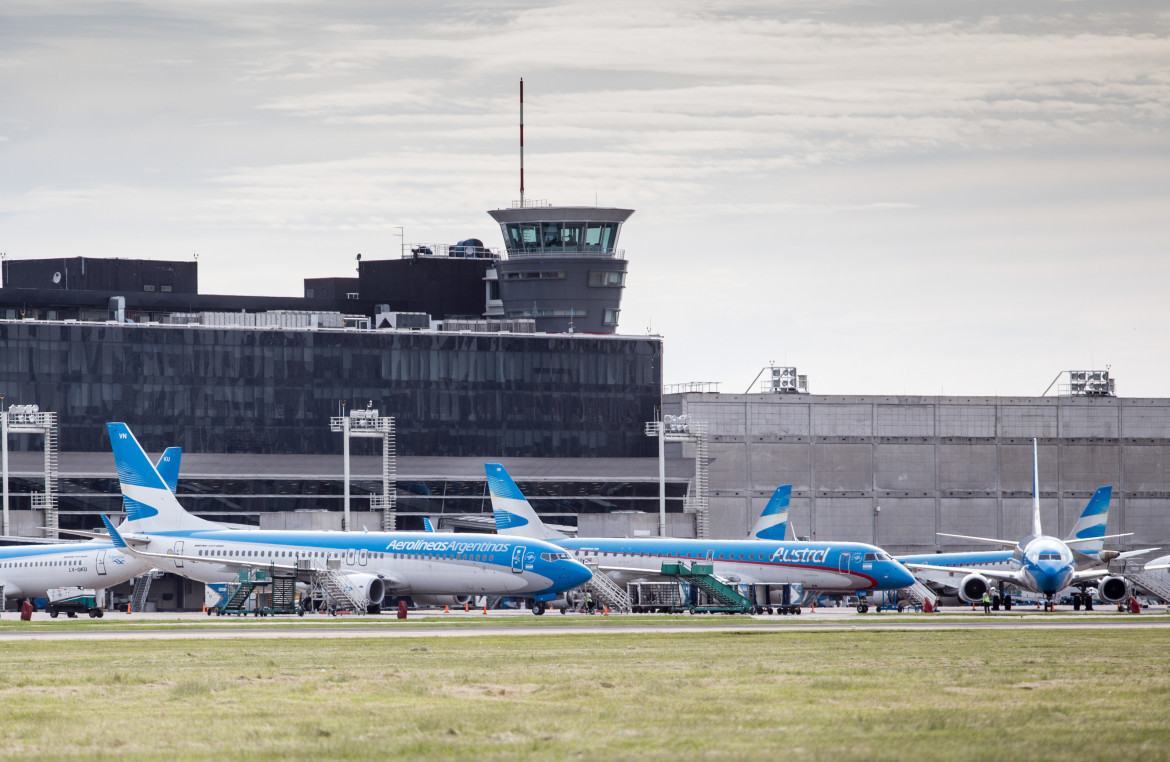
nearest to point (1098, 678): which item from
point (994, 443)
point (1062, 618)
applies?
point (1062, 618)

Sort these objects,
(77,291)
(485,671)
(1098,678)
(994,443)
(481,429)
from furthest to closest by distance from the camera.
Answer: (77,291)
(994,443)
(481,429)
(485,671)
(1098,678)

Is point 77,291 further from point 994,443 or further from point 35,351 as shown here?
point 994,443

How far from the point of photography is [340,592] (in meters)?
88.4

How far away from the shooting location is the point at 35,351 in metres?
137

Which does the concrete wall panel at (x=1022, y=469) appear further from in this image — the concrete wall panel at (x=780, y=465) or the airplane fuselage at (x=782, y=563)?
the airplane fuselage at (x=782, y=563)

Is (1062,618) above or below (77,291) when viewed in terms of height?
below

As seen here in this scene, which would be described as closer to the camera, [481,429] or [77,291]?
[481,429]

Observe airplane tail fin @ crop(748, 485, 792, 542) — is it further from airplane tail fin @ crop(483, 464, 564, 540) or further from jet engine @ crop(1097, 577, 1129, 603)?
jet engine @ crop(1097, 577, 1129, 603)

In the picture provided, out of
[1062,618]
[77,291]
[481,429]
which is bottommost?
[1062,618]

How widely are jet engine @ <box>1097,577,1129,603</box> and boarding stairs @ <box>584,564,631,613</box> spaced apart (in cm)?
3562

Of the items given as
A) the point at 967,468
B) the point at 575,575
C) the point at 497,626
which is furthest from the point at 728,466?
the point at 497,626

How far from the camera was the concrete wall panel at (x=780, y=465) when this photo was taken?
159 m

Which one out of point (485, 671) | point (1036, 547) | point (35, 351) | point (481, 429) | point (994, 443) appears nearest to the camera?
point (485, 671)

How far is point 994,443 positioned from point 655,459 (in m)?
35.8
